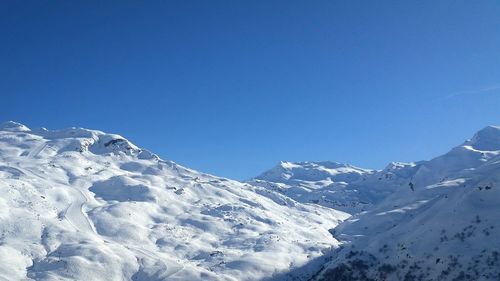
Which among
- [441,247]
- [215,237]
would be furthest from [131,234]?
[441,247]

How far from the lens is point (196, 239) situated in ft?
502

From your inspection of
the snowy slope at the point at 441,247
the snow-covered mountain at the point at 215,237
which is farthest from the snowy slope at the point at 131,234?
the snowy slope at the point at 441,247

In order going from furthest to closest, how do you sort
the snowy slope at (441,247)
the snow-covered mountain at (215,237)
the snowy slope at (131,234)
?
the snowy slope at (131,234) < the snow-covered mountain at (215,237) < the snowy slope at (441,247)

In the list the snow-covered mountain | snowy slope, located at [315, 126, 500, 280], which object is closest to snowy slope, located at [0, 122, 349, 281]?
the snow-covered mountain

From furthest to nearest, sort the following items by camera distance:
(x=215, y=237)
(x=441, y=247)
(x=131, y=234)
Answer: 1. (x=215, y=237)
2. (x=131, y=234)
3. (x=441, y=247)

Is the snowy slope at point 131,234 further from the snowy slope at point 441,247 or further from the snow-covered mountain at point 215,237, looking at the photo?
the snowy slope at point 441,247

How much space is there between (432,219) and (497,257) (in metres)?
31.0

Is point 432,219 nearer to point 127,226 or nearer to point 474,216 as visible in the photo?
point 474,216

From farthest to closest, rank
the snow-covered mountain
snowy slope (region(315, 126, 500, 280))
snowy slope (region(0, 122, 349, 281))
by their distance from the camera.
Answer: snowy slope (region(0, 122, 349, 281)) < the snow-covered mountain < snowy slope (region(315, 126, 500, 280))

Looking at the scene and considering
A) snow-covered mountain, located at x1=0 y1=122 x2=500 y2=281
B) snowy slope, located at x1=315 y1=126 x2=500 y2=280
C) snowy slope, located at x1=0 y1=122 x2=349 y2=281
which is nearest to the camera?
snowy slope, located at x1=315 y1=126 x2=500 y2=280

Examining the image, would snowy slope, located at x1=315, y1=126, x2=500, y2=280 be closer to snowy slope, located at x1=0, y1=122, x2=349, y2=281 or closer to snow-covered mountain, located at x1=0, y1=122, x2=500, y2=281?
snow-covered mountain, located at x1=0, y1=122, x2=500, y2=281

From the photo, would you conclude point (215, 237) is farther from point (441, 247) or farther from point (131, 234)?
point (441, 247)

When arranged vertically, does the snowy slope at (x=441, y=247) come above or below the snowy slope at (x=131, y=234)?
below

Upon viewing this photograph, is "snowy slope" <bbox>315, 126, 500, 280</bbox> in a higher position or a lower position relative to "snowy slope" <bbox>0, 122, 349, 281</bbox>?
lower
